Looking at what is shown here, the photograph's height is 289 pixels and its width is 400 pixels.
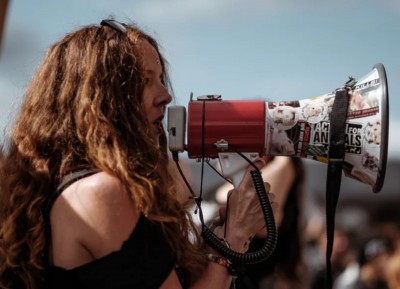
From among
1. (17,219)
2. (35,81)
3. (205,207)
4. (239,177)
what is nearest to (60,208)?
(17,219)

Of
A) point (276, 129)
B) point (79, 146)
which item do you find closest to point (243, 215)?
point (276, 129)

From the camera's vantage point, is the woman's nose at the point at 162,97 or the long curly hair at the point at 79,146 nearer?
the long curly hair at the point at 79,146

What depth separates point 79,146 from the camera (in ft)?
7.23

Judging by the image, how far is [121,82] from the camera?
2299 mm

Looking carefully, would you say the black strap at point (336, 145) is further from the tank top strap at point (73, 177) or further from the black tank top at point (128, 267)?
the tank top strap at point (73, 177)

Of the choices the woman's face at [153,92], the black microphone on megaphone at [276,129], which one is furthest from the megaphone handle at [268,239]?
the woman's face at [153,92]

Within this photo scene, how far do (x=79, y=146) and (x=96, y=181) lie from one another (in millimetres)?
180

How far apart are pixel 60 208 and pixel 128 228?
0.18 m

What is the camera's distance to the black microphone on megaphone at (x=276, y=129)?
2.54 meters

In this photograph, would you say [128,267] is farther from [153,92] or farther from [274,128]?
[274,128]

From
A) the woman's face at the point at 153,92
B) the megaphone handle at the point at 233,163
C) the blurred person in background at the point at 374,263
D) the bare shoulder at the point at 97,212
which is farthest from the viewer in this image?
the blurred person in background at the point at 374,263

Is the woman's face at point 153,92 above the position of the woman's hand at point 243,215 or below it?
above

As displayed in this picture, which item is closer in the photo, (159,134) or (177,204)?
(177,204)

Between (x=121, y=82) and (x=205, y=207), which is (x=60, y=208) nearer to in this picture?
(x=121, y=82)
